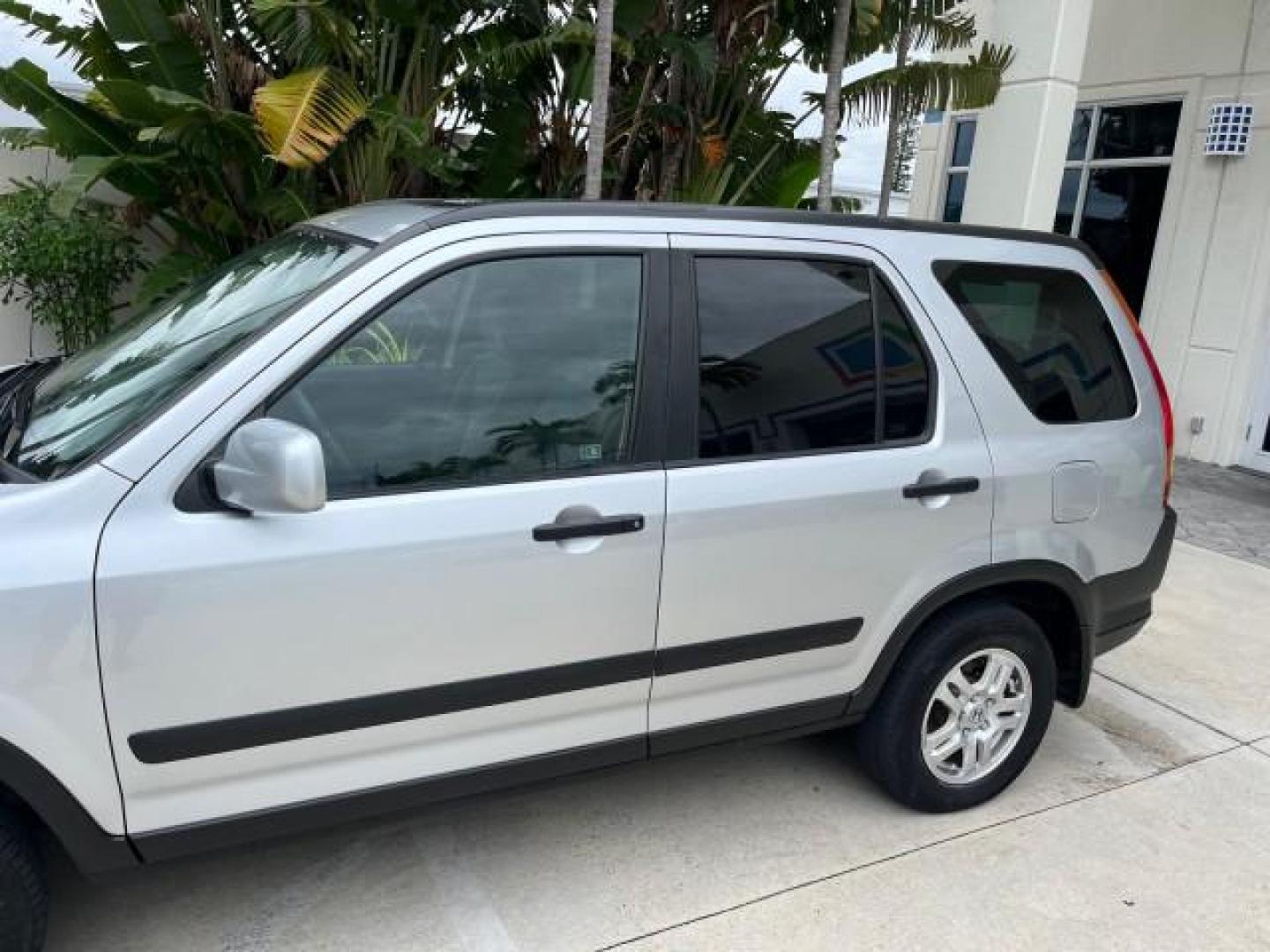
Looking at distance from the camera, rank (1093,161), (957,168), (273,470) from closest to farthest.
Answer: (273,470), (1093,161), (957,168)

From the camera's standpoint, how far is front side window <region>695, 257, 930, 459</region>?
278 cm

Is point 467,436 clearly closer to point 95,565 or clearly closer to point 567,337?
point 567,337


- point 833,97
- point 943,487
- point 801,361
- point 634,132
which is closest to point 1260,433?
point 833,97

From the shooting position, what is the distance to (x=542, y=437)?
8.43 feet

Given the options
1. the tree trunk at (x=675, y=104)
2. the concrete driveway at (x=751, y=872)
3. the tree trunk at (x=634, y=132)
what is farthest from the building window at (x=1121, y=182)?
the concrete driveway at (x=751, y=872)

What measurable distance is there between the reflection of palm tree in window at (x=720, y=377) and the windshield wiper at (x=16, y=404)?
1.56 meters

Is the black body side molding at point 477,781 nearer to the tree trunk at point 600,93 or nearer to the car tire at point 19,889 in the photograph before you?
the car tire at point 19,889

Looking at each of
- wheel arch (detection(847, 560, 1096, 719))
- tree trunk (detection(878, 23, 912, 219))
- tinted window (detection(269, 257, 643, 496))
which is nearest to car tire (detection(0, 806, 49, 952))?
tinted window (detection(269, 257, 643, 496))

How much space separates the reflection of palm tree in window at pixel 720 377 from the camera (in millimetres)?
2746

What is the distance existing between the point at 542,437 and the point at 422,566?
0.45 meters

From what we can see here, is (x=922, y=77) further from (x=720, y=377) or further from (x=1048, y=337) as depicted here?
(x=720, y=377)

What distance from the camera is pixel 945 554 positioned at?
123 inches

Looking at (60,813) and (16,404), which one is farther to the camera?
(16,404)

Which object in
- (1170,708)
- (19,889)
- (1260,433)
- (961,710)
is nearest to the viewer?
(19,889)
